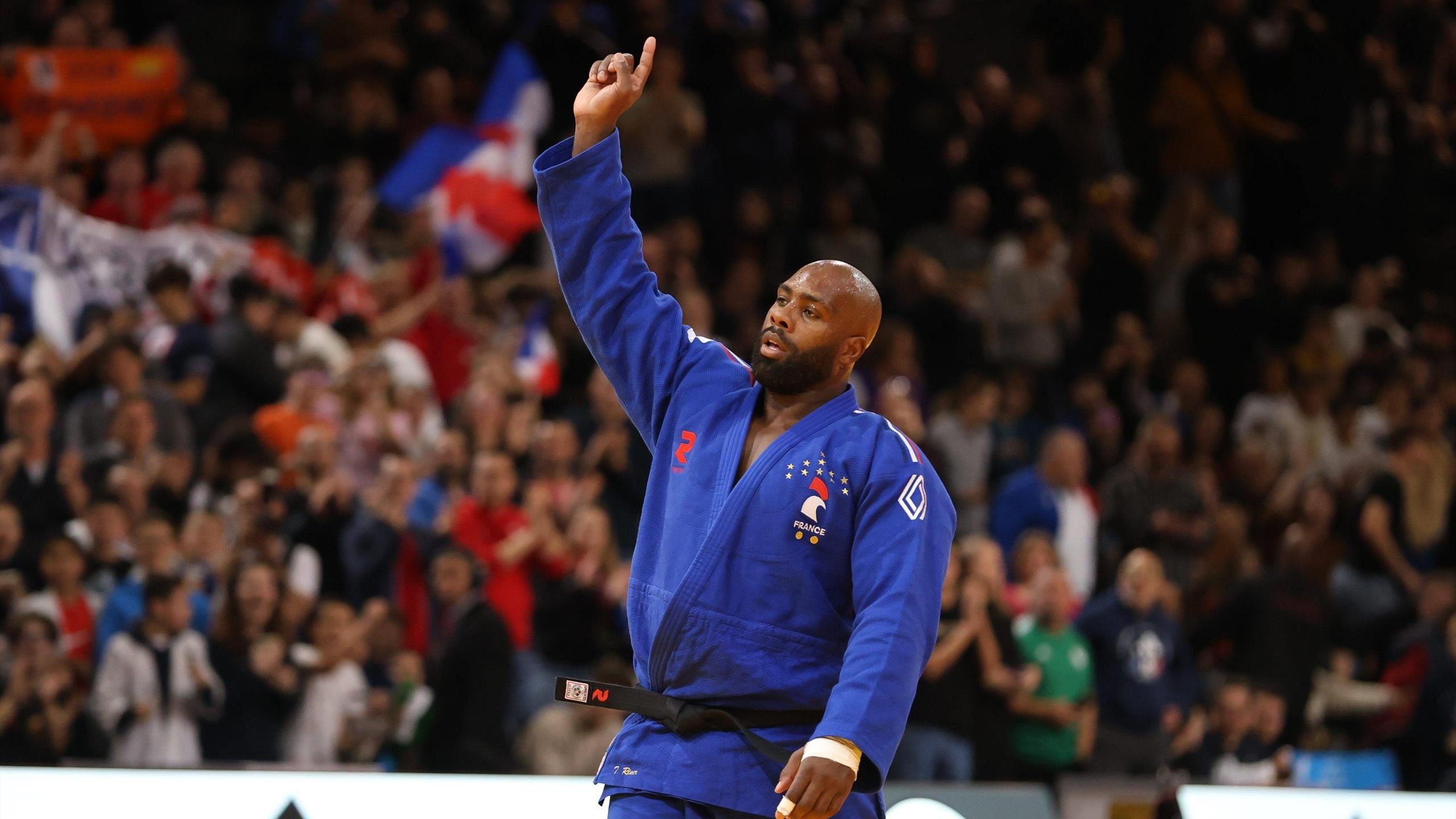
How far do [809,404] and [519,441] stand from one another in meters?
5.81

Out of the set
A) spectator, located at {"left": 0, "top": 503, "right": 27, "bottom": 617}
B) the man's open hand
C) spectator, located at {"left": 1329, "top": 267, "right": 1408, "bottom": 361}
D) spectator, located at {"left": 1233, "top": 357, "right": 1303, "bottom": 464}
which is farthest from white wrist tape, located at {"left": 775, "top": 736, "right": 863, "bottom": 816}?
spectator, located at {"left": 1329, "top": 267, "right": 1408, "bottom": 361}

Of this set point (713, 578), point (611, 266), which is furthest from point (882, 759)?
point (611, 266)

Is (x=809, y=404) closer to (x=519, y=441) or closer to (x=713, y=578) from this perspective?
(x=713, y=578)

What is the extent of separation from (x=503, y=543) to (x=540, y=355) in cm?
224

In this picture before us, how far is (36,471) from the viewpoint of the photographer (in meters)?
8.86

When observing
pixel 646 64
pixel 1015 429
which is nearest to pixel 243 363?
pixel 1015 429

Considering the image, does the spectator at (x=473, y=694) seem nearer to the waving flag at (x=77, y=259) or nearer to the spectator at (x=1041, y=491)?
the waving flag at (x=77, y=259)

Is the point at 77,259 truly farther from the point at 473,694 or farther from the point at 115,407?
the point at 473,694

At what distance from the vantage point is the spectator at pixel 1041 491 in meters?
10.9

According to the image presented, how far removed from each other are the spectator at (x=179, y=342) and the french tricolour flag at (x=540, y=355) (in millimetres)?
1920

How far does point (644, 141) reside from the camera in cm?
1245

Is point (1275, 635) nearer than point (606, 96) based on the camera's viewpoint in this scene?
No

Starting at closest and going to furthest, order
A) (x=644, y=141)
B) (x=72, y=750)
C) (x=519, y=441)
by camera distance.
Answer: (x=72, y=750), (x=519, y=441), (x=644, y=141)

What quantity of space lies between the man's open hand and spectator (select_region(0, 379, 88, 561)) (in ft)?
17.3
